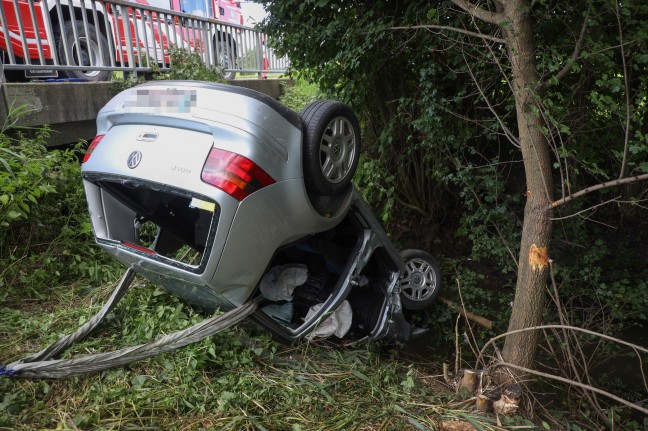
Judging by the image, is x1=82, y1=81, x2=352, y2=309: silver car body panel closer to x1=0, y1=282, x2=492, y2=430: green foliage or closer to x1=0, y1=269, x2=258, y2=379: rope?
x1=0, y1=269, x2=258, y2=379: rope

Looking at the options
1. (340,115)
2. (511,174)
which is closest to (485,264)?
(511,174)

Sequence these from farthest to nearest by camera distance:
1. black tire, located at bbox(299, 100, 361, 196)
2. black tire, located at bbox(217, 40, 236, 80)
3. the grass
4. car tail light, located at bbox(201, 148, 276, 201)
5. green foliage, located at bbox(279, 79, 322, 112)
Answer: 1. green foliage, located at bbox(279, 79, 322, 112)
2. black tire, located at bbox(217, 40, 236, 80)
3. black tire, located at bbox(299, 100, 361, 196)
4. car tail light, located at bbox(201, 148, 276, 201)
5. the grass

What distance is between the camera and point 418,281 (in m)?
4.06

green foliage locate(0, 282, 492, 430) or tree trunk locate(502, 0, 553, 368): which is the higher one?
tree trunk locate(502, 0, 553, 368)

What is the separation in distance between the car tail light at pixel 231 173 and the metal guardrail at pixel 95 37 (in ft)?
11.2

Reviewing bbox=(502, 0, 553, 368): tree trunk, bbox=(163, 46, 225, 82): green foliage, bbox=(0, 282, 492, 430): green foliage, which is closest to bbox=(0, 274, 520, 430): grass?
bbox=(0, 282, 492, 430): green foliage

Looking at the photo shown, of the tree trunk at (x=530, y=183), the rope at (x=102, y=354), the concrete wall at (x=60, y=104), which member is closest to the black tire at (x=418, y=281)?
the tree trunk at (x=530, y=183)

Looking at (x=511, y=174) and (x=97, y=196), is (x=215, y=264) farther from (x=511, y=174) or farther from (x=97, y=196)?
(x=511, y=174)

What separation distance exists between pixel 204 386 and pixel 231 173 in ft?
3.55

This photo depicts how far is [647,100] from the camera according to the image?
3.09 meters

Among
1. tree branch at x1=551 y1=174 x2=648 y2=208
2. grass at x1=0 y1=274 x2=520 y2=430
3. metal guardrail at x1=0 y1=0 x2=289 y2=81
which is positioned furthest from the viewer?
metal guardrail at x1=0 y1=0 x2=289 y2=81

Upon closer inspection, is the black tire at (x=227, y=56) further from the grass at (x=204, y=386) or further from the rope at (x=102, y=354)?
the rope at (x=102, y=354)

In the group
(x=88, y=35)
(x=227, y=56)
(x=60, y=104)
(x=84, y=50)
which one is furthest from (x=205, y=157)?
(x=227, y=56)

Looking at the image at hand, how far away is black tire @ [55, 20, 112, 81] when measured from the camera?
211 inches
